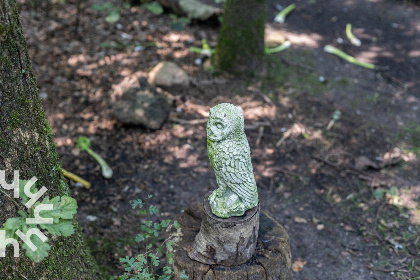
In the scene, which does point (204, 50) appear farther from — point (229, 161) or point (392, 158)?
point (229, 161)

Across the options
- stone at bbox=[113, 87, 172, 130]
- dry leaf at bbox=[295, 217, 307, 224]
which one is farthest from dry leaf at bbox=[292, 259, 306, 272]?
stone at bbox=[113, 87, 172, 130]

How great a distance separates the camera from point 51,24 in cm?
749

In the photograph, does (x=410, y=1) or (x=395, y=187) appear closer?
(x=395, y=187)

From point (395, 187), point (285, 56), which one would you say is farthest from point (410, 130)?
point (285, 56)

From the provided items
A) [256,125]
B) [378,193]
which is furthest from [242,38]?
[378,193]

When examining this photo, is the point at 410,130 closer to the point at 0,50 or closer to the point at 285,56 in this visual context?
the point at 285,56

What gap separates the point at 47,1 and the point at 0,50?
6.45 m

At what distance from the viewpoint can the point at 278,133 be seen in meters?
5.59

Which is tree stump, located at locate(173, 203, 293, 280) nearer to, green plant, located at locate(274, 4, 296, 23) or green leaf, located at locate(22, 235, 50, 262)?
green leaf, located at locate(22, 235, 50, 262)

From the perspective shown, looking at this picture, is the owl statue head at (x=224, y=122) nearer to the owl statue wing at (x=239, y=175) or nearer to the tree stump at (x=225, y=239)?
the owl statue wing at (x=239, y=175)

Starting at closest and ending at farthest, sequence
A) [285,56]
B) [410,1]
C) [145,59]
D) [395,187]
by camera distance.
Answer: [395,187] → [145,59] → [285,56] → [410,1]

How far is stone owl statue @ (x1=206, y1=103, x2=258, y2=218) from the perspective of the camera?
9.15 feet

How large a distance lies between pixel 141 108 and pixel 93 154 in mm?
862

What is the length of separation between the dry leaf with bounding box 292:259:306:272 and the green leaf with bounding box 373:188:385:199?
52.4 inches
